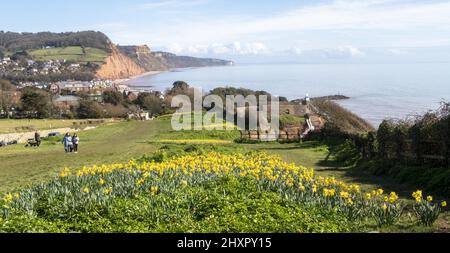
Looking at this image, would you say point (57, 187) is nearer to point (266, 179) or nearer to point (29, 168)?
point (266, 179)

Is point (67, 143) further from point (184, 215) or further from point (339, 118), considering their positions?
point (339, 118)

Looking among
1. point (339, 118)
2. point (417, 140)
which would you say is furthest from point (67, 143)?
point (339, 118)

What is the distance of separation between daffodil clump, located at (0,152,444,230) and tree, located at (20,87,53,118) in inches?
3360

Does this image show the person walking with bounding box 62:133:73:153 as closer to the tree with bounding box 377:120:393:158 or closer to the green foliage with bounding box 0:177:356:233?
the tree with bounding box 377:120:393:158

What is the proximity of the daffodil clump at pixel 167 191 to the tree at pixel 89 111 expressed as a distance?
293ft

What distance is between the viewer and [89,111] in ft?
331

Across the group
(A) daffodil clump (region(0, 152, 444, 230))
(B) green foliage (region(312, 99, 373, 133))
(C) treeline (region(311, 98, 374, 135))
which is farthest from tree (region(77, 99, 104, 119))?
(A) daffodil clump (region(0, 152, 444, 230))

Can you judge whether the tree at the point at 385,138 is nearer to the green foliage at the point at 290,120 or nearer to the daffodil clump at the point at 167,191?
the daffodil clump at the point at 167,191

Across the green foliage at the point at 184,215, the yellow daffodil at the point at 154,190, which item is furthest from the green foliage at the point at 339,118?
the green foliage at the point at 184,215

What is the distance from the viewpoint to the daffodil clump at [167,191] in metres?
9.31

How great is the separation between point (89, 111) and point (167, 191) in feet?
310

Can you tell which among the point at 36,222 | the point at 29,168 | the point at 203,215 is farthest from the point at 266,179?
the point at 29,168

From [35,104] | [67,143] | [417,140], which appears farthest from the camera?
[35,104]
